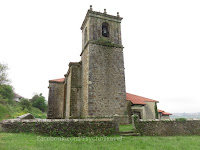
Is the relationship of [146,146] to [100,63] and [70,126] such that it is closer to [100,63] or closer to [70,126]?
[70,126]

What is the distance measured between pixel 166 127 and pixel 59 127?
742 cm

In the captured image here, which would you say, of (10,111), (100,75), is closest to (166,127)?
(100,75)

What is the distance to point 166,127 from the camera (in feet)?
33.3

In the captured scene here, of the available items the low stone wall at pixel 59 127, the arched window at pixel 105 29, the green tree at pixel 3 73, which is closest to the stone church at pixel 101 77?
the arched window at pixel 105 29

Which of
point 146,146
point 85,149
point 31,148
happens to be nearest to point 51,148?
point 31,148

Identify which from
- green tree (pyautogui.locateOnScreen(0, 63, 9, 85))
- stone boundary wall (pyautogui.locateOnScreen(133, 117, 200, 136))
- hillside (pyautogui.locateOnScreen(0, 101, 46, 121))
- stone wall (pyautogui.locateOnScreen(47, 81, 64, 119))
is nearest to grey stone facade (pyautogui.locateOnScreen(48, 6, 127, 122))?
stone boundary wall (pyautogui.locateOnScreen(133, 117, 200, 136))

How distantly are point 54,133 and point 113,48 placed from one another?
10.2 meters

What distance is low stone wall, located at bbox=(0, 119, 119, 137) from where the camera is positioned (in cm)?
775

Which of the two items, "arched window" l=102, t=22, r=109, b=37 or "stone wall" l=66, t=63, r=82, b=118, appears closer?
"stone wall" l=66, t=63, r=82, b=118

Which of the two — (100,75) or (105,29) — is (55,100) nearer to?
(100,75)

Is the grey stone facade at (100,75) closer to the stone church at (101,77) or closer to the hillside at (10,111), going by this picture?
the stone church at (101,77)

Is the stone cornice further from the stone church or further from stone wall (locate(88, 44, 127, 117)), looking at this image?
stone wall (locate(88, 44, 127, 117))

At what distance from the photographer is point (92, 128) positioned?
8.55m

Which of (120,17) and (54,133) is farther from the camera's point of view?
(120,17)
